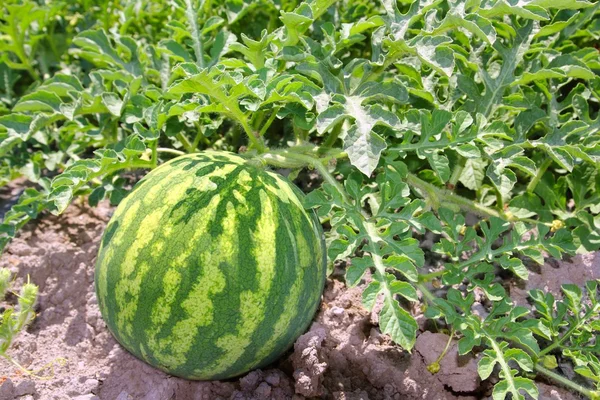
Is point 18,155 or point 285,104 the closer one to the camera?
point 285,104

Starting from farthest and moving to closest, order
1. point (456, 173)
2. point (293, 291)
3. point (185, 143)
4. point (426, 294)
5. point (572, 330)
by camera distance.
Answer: point (185, 143) < point (456, 173) < point (426, 294) < point (572, 330) < point (293, 291)

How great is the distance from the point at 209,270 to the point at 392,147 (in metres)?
0.87

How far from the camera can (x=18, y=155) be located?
129 inches

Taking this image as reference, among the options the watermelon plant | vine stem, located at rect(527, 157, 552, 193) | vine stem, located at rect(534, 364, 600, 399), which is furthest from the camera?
vine stem, located at rect(527, 157, 552, 193)

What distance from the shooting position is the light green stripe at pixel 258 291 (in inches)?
79.8

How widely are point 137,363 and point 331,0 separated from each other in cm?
156

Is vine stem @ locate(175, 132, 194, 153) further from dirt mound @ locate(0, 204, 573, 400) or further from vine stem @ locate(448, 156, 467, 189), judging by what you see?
vine stem @ locate(448, 156, 467, 189)

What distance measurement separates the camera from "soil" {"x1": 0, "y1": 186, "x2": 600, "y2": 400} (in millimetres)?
2332

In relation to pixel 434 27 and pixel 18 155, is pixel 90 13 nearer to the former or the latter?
pixel 18 155

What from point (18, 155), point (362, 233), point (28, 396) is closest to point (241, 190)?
point (362, 233)

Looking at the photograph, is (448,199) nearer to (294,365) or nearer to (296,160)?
(296,160)

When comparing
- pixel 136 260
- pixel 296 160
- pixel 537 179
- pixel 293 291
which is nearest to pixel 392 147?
pixel 296 160

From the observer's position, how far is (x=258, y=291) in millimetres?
2027

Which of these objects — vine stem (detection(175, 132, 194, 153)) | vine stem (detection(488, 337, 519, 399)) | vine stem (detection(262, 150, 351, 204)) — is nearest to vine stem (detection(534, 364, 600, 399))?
vine stem (detection(488, 337, 519, 399))
